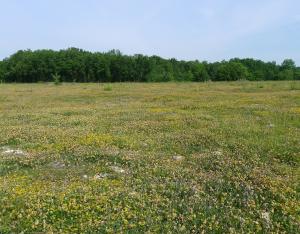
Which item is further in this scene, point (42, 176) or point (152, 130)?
point (152, 130)

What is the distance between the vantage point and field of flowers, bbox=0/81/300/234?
8.20 meters

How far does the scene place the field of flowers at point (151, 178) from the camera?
323 inches

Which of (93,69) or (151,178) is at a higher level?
(93,69)

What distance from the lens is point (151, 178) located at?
1095cm

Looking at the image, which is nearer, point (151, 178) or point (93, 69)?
point (151, 178)

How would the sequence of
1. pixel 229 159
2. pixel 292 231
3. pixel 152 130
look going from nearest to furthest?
pixel 292 231 < pixel 229 159 < pixel 152 130

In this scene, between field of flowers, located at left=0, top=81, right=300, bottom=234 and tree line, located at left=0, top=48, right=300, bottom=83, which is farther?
tree line, located at left=0, top=48, right=300, bottom=83

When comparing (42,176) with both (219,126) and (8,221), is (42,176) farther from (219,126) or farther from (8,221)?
(219,126)

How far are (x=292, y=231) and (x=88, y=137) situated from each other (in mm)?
10120

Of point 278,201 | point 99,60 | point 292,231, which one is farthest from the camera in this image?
point 99,60

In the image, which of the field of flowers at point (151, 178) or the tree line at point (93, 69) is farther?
the tree line at point (93, 69)

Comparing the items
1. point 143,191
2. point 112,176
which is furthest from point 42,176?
point 143,191

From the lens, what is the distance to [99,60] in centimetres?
15062

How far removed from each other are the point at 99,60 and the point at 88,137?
136805 millimetres
